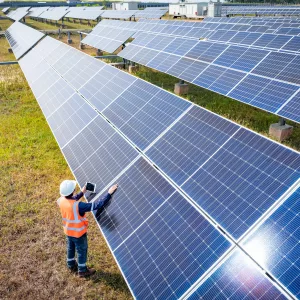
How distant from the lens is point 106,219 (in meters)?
5.86

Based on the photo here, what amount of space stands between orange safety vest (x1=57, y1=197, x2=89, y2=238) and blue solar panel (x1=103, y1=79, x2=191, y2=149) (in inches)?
73.2

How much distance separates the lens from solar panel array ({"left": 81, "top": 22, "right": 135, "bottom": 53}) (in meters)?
23.8

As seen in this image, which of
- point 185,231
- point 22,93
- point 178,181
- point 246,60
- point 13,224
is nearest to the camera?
point 185,231

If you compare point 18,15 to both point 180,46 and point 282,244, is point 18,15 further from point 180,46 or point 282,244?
point 282,244

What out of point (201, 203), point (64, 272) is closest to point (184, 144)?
point (201, 203)

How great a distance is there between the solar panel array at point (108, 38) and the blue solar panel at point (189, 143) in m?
18.1

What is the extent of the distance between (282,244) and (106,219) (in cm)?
302

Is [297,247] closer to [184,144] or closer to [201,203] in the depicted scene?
[201,203]

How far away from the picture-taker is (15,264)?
711 centimetres

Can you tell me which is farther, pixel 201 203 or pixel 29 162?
pixel 29 162

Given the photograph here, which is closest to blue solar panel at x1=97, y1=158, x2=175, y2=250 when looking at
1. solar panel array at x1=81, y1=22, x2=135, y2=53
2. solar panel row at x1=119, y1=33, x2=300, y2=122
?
solar panel row at x1=119, y1=33, x2=300, y2=122

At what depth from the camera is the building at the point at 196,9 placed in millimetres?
55469

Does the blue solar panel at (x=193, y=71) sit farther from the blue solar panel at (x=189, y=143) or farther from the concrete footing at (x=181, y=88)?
the blue solar panel at (x=189, y=143)

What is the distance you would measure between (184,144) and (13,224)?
5.02 meters
